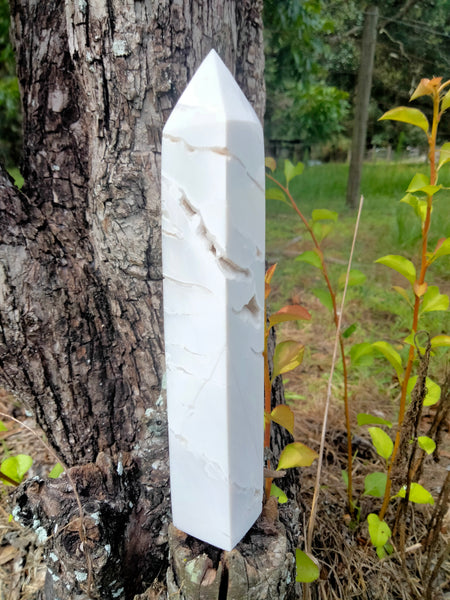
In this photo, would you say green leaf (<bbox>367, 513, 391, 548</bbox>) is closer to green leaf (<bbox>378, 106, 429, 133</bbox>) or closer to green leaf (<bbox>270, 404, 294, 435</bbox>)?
green leaf (<bbox>270, 404, 294, 435</bbox>)

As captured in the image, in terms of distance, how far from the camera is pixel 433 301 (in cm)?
76

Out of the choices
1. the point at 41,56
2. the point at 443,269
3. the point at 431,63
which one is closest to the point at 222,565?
the point at 41,56

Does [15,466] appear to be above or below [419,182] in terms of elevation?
below

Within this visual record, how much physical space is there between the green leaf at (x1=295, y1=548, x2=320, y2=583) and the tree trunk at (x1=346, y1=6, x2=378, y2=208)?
3304 mm

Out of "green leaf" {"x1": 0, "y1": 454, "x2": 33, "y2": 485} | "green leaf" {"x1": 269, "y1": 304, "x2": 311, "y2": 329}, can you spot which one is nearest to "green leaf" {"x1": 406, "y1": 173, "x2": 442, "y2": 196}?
"green leaf" {"x1": 269, "y1": 304, "x2": 311, "y2": 329}

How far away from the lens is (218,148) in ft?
1.51

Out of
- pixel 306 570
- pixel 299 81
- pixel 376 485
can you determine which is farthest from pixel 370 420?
pixel 299 81

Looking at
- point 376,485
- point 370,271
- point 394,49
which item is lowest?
point 370,271

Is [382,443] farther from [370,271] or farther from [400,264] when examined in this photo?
[370,271]

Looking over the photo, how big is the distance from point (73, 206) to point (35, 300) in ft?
0.64

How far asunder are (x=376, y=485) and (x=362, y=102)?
3.25m

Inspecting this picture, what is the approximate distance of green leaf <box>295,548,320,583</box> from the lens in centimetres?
68

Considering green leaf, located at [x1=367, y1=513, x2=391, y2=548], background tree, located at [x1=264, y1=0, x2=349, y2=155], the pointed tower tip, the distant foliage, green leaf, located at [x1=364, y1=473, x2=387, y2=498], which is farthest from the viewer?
background tree, located at [x1=264, y1=0, x2=349, y2=155]

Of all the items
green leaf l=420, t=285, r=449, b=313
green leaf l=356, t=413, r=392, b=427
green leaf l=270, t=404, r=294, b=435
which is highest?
green leaf l=420, t=285, r=449, b=313
